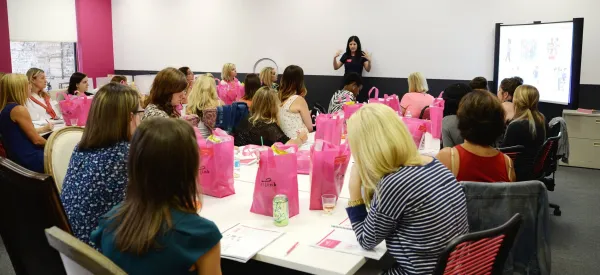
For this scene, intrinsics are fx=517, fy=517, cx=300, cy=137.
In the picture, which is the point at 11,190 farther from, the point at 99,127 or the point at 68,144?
the point at 68,144

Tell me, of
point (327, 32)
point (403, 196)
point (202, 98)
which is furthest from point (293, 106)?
point (327, 32)

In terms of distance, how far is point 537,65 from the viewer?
6.39 meters

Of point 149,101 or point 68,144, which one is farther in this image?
point 149,101

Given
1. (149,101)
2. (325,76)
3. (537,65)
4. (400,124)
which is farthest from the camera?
(325,76)

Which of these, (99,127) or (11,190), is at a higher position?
(99,127)

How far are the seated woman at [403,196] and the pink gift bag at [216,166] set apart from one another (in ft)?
2.96

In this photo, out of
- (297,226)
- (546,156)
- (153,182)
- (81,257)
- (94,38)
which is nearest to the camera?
(81,257)

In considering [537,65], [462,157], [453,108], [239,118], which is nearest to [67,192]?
[462,157]

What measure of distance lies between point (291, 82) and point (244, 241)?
2.68 metres

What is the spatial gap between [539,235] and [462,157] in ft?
2.06

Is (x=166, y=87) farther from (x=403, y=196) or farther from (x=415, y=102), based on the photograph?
(x=415, y=102)

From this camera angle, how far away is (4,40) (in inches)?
328

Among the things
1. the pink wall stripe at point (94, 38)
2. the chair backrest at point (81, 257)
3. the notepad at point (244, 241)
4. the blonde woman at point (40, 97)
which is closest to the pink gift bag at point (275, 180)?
the notepad at point (244, 241)

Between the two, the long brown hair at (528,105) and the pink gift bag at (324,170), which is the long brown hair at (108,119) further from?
the long brown hair at (528,105)
